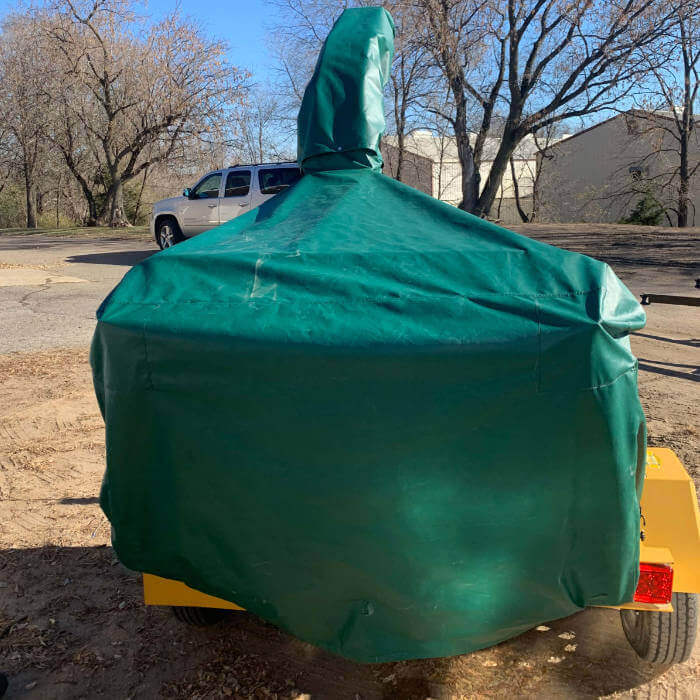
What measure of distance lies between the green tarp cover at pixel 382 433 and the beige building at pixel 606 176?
3558cm

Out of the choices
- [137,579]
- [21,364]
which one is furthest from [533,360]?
[21,364]

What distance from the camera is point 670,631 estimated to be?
264 cm

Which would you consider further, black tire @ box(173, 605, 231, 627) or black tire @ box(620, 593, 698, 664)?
black tire @ box(173, 605, 231, 627)

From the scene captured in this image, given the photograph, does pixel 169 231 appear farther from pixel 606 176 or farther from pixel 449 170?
pixel 449 170

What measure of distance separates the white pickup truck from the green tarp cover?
45.8 ft

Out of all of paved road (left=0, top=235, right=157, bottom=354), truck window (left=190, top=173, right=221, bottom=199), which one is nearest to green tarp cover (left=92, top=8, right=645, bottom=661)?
paved road (left=0, top=235, right=157, bottom=354)

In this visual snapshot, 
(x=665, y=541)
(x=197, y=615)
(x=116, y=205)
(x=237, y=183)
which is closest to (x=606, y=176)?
(x=116, y=205)

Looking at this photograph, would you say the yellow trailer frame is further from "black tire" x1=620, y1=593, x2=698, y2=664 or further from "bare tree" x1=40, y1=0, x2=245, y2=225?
"bare tree" x1=40, y1=0, x2=245, y2=225

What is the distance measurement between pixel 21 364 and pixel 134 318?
6.18 m

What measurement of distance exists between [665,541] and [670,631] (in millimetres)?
347

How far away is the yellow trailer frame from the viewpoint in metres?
2.55

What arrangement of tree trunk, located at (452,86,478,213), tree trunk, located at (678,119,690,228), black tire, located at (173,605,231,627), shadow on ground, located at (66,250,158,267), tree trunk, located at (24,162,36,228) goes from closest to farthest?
black tire, located at (173,605,231,627) → shadow on ground, located at (66,250,158,267) → tree trunk, located at (452,86,478,213) → tree trunk, located at (678,119,690,228) → tree trunk, located at (24,162,36,228)

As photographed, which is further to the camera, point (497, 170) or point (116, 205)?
point (116, 205)

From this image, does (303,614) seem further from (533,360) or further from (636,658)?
(636,658)
